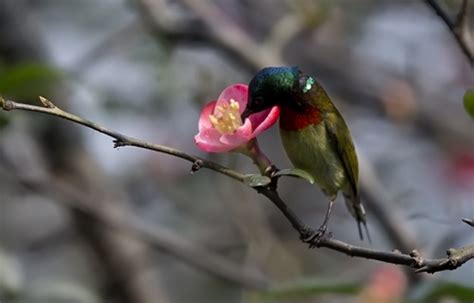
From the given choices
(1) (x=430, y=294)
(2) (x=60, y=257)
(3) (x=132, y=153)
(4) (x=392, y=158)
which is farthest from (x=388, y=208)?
(2) (x=60, y=257)

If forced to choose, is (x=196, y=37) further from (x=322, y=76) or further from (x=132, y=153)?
(x=132, y=153)

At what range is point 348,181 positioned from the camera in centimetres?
171

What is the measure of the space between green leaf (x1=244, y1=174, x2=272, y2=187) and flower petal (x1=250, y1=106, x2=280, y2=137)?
0.33ft

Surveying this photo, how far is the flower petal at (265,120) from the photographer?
1401 mm

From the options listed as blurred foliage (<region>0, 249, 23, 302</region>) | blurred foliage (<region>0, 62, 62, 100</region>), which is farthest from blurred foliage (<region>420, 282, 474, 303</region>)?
blurred foliage (<region>0, 249, 23, 302</region>)

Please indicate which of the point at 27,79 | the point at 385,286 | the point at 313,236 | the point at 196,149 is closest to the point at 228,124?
the point at 313,236

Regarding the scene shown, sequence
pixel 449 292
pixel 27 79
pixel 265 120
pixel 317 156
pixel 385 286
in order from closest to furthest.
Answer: pixel 265 120 < pixel 317 156 < pixel 449 292 < pixel 27 79 < pixel 385 286

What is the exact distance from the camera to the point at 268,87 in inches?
58.4

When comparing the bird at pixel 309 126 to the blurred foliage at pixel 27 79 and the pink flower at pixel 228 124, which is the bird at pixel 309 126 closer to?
the pink flower at pixel 228 124

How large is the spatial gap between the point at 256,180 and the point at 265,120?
0.48ft

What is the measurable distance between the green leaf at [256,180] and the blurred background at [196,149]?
1129 millimetres

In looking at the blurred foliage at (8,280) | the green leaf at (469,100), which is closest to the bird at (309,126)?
the green leaf at (469,100)

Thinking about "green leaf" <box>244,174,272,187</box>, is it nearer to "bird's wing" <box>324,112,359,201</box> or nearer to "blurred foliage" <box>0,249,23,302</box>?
"bird's wing" <box>324,112,359,201</box>

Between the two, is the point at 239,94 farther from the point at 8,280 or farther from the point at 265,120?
the point at 8,280
